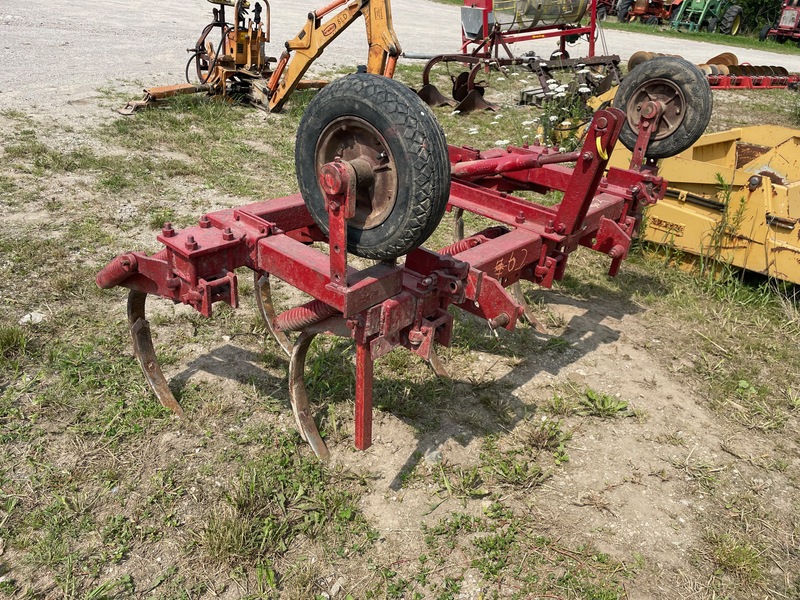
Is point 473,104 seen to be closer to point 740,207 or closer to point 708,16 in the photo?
point 740,207

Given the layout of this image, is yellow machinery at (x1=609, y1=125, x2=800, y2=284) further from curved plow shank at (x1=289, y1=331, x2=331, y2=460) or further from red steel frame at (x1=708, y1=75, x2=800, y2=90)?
red steel frame at (x1=708, y1=75, x2=800, y2=90)

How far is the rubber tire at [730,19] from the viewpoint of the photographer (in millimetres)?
27172

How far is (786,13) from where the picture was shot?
25.1 meters

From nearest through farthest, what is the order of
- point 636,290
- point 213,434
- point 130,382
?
point 213,434, point 130,382, point 636,290

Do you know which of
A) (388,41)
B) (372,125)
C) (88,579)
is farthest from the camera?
(388,41)

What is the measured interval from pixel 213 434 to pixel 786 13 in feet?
98.7

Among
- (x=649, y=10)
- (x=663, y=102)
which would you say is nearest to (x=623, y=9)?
(x=649, y=10)

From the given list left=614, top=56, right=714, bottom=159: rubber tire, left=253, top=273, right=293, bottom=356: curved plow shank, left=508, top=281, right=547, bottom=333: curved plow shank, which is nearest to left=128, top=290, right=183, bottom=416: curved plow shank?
left=253, top=273, right=293, bottom=356: curved plow shank

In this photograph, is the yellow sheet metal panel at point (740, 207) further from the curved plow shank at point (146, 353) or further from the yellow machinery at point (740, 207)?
the curved plow shank at point (146, 353)

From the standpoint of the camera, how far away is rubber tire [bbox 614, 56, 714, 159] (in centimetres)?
401

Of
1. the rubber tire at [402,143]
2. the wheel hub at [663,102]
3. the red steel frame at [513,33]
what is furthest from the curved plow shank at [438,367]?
the red steel frame at [513,33]

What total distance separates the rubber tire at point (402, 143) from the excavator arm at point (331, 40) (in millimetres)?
5882

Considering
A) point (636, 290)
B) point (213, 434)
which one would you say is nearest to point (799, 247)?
point (636, 290)

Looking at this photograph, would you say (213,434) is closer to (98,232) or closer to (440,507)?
(440,507)
